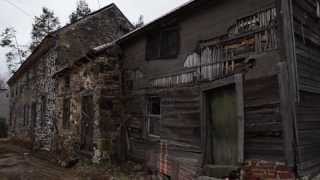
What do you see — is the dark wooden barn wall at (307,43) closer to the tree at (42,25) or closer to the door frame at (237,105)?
the door frame at (237,105)

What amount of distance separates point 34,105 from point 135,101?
12.9 meters

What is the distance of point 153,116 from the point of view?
10.6 metres

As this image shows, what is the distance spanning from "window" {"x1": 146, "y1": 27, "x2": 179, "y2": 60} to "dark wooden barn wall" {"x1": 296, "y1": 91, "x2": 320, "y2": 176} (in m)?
3.69

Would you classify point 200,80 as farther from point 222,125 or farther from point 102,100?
point 102,100

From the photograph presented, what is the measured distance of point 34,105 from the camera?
22109 millimetres

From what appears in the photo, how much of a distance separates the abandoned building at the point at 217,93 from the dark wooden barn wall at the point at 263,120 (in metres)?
0.02

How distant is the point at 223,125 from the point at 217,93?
78 cm

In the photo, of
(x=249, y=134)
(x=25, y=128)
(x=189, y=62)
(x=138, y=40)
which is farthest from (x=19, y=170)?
(x=25, y=128)

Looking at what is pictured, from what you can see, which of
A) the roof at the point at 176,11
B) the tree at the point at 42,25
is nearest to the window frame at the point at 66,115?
the roof at the point at 176,11

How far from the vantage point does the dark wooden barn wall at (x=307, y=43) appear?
7.21 metres

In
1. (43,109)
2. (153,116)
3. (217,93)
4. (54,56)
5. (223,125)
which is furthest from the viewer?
(43,109)

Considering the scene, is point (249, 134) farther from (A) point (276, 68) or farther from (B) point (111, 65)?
(B) point (111, 65)

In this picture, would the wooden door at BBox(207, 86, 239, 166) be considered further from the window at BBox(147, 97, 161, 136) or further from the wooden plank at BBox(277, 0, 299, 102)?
the window at BBox(147, 97, 161, 136)

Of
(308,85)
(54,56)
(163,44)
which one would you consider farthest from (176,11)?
(54,56)
